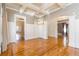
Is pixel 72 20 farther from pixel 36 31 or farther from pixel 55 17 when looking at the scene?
pixel 36 31

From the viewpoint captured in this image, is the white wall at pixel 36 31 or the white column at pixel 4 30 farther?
the white wall at pixel 36 31

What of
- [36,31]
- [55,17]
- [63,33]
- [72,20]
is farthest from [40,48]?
[72,20]

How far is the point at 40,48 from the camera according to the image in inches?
70.4

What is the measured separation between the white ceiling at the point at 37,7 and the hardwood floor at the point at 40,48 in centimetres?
49

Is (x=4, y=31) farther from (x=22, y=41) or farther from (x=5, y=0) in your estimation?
(x=5, y=0)

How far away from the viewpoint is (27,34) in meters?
1.88

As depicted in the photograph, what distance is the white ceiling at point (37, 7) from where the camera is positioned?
1.70 m

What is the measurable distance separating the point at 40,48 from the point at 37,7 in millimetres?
719

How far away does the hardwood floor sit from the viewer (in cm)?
171

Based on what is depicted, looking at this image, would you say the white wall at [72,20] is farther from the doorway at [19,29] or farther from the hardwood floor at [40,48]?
the doorway at [19,29]

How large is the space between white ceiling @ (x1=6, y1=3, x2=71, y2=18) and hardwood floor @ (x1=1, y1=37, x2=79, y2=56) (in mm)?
488

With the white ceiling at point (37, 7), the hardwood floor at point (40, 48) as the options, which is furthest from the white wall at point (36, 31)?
the white ceiling at point (37, 7)

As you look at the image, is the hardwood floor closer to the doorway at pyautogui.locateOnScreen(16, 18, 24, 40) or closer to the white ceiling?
the doorway at pyautogui.locateOnScreen(16, 18, 24, 40)

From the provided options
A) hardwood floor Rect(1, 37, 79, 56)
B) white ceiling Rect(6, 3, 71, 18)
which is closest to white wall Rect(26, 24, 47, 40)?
hardwood floor Rect(1, 37, 79, 56)
